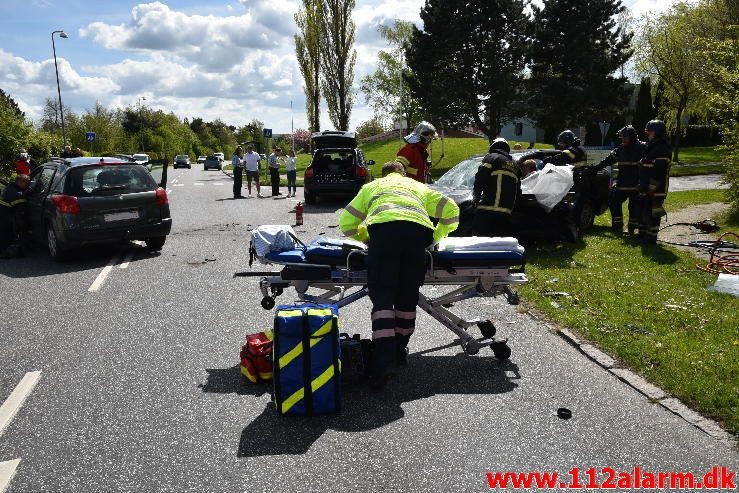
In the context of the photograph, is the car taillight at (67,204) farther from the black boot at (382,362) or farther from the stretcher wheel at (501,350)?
the stretcher wheel at (501,350)

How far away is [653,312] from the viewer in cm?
678

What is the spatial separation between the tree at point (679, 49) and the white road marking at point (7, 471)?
32938 mm

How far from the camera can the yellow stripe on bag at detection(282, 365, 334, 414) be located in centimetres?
432

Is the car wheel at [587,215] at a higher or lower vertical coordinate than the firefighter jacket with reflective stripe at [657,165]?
lower

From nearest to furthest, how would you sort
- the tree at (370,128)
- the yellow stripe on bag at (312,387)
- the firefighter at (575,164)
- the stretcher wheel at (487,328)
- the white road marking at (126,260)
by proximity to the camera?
the yellow stripe on bag at (312,387)
the stretcher wheel at (487,328)
the white road marking at (126,260)
the firefighter at (575,164)
the tree at (370,128)

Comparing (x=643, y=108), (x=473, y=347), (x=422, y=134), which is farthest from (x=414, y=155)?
(x=643, y=108)

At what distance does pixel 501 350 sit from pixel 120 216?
24.5 ft

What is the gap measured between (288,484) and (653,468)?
214 centimetres

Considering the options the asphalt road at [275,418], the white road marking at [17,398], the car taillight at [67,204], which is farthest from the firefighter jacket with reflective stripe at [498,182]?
the car taillight at [67,204]

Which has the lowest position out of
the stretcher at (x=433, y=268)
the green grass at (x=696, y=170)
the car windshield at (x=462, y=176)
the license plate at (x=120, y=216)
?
the green grass at (x=696, y=170)

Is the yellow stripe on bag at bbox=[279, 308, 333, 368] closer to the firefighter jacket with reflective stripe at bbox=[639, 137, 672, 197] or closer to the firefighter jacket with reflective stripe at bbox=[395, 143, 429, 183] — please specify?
the firefighter jacket with reflective stripe at bbox=[395, 143, 429, 183]

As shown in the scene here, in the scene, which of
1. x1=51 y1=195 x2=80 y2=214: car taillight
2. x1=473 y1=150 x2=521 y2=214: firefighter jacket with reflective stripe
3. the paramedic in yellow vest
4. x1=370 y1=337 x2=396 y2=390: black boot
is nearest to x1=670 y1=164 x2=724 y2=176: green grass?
x1=473 y1=150 x2=521 y2=214: firefighter jacket with reflective stripe

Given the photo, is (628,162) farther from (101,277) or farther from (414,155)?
(101,277)

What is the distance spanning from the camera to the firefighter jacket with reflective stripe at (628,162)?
38.1 feet
